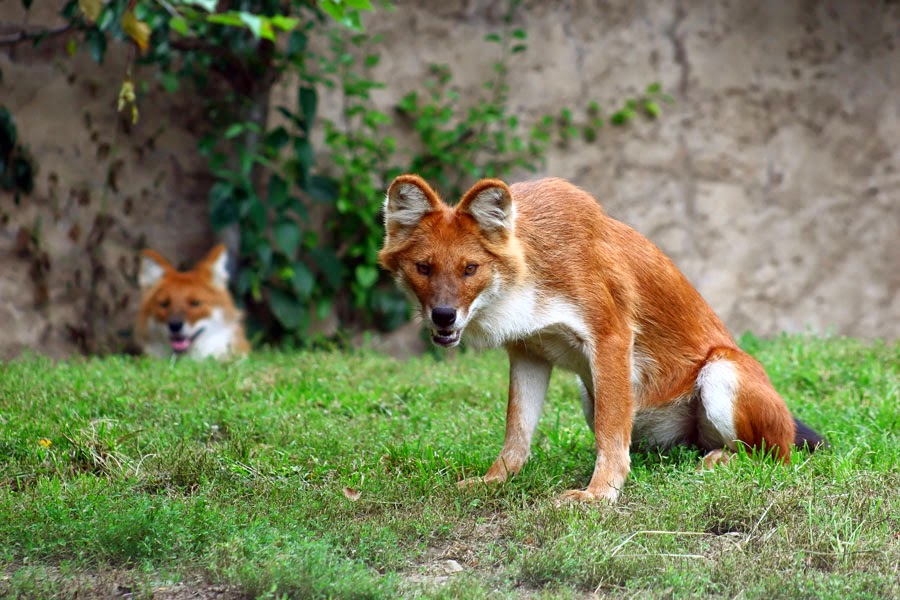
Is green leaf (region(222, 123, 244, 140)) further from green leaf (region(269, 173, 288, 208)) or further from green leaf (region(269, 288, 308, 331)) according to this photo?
green leaf (region(269, 288, 308, 331))

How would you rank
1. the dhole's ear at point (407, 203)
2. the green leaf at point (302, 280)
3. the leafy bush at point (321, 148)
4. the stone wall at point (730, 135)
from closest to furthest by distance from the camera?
1. the dhole's ear at point (407, 203)
2. the leafy bush at point (321, 148)
3. the green leaf at point (302, 280)
4. the stone wall at point (730, 135)

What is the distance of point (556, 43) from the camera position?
890 cm

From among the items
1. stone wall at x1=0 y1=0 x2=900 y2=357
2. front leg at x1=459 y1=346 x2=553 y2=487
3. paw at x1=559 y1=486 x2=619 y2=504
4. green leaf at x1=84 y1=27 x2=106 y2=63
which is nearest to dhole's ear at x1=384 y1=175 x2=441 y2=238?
front leg at x1=459 y1=346 x2=553 y2=487

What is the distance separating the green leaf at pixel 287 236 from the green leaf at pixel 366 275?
0.57 meters

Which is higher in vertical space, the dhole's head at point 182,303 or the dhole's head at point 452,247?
the dhole's head at point 452,247

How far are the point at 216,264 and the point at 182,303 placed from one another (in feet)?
1.50

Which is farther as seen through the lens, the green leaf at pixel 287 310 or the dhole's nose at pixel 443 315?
the green leaf at pixel 287 310

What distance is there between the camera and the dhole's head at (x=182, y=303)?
303 inches

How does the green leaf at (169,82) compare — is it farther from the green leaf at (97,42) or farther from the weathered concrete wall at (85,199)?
the green leaf at (97,42)

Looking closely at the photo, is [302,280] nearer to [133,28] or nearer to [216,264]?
[216,264]

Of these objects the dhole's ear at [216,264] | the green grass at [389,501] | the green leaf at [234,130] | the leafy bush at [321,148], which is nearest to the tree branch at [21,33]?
the leafy bush at [321,148]

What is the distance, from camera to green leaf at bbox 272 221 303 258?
7.91 meters

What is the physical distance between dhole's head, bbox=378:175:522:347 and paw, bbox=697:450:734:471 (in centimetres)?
111

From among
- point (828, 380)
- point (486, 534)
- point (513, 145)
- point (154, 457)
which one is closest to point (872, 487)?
point (486, 534)
